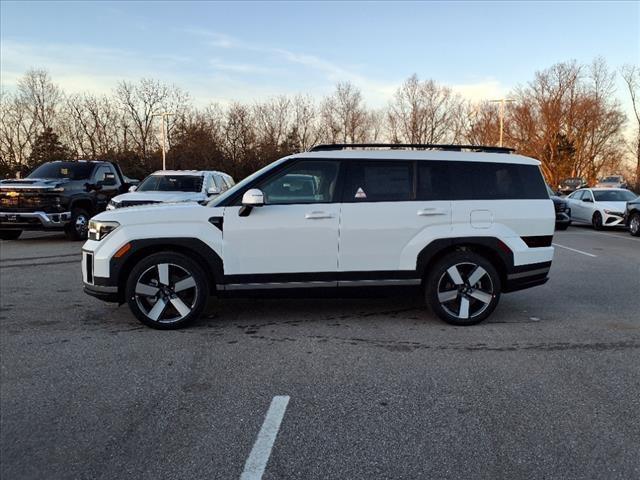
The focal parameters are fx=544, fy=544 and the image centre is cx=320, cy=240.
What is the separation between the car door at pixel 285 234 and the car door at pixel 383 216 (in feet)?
0.52

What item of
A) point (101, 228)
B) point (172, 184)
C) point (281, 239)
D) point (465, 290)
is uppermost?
point (172, 184)

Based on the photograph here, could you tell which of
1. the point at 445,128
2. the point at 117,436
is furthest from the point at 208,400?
the point at 445,128

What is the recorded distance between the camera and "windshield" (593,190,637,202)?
19.9 m

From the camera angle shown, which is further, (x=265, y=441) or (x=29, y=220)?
(x=29, y=220)

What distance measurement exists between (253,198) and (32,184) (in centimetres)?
1043

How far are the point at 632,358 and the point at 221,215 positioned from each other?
4032mm

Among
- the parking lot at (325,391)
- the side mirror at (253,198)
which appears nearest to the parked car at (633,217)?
the parking lot at (325,391)

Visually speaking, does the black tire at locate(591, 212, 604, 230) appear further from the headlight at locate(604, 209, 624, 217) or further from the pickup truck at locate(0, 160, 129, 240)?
the pickup truck at locate(0, 160, 129, 240)

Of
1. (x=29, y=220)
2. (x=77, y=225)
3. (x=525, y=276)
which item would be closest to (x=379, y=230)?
(x=525, y=276)

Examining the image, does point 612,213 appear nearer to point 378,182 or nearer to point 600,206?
point 600,206

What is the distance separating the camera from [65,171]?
14.8 metres

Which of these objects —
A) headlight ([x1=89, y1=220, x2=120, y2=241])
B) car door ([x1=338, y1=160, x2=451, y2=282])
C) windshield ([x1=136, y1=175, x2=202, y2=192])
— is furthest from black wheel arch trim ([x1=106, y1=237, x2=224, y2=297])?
windshield ([x1=136, y1=175, x2=202, y2=192])

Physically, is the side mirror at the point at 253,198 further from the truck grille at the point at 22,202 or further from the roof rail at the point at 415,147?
the truck grille at the point at 22,202

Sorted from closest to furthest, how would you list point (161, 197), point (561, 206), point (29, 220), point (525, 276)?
point (525, 276) < point (161, 197) < point (29, 220) < point (561, 206)
